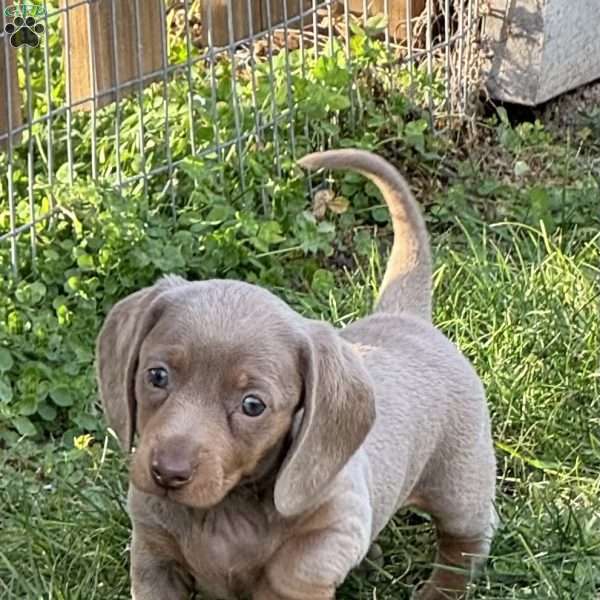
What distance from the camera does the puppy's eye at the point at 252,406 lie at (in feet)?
9.88

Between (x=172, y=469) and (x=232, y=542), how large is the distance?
374 mm

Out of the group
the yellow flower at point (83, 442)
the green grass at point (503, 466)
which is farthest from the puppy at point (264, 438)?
the yellow flower at point (83, 442)

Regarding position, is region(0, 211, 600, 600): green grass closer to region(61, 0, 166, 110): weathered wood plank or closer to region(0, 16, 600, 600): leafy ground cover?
region(0, 16, 600, 600): leafy ground cover

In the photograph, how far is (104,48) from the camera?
516 centimetres

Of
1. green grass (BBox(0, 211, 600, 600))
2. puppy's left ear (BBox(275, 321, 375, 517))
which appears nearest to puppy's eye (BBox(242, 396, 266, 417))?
puppy's left ear (BBox(275, 321, 375, 517))

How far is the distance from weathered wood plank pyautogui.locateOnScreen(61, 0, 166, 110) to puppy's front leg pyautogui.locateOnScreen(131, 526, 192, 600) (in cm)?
209

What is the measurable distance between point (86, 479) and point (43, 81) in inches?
77.8

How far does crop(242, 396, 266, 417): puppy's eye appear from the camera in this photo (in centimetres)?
301

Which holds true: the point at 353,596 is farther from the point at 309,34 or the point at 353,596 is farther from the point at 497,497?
the point at 309,34

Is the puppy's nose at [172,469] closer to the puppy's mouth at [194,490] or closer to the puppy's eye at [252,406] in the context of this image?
the puppy's mouth at [194,490]

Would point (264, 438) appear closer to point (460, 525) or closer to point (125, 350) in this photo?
point (125, 350)

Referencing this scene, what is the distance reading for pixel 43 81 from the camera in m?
5.78

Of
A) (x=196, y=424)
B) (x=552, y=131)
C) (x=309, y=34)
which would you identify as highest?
(x=196, y=424)

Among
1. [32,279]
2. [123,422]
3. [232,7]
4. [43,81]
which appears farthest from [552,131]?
[123,422]
